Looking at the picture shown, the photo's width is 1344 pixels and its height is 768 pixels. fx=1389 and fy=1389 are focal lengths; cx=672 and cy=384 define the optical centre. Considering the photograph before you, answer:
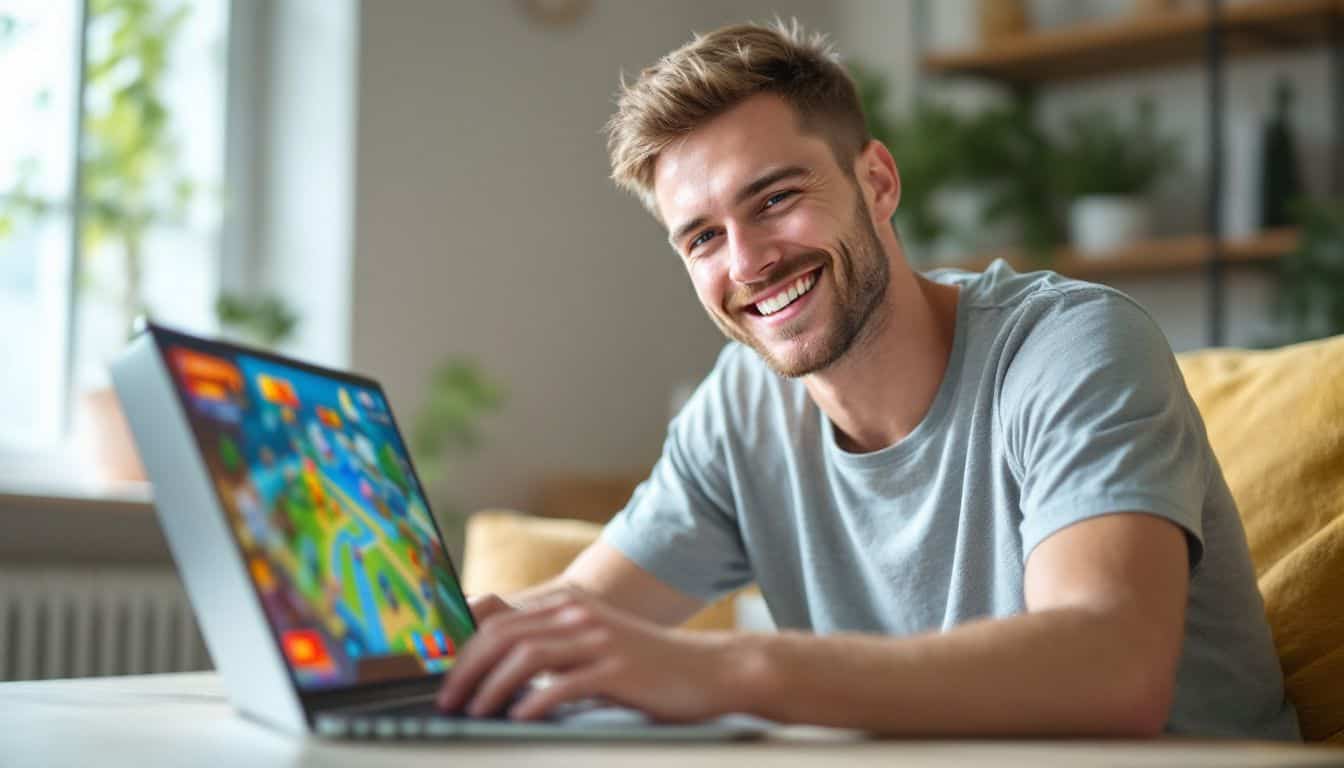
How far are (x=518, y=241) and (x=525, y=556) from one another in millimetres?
1774

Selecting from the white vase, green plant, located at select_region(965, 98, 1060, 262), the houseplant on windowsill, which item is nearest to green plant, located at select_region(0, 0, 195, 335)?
the houseplant on windowsill

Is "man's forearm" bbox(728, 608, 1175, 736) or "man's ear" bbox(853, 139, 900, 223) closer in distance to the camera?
"man's forearm" bbox(728, 608, 1175, 736)

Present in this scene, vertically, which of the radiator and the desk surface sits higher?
the desk surface

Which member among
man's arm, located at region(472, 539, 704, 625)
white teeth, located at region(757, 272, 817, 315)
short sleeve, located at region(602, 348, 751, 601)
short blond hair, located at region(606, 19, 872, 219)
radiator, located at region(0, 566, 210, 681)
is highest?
short blond hair, located at region(606, 19, 872, 219)

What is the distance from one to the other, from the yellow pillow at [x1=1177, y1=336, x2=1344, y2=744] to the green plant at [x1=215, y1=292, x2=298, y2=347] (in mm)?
1945

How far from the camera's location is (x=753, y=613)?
5.86 feet

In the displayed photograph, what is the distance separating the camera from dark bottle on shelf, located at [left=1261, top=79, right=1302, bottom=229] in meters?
3.19

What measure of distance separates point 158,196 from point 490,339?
32.3 inches

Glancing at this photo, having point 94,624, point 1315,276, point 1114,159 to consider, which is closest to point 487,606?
point 94,624

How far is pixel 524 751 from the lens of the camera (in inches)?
26.7

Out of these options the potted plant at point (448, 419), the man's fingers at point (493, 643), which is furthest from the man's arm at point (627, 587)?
the potted plant at point (448, 419)

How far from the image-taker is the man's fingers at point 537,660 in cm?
72

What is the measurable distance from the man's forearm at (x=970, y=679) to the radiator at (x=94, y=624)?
2.20 metres

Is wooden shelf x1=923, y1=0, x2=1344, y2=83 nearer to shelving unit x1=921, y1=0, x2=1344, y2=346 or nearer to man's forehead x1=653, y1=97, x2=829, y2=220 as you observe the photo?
shelving unit x1=921, y1=0, x2=1344, y2=346
